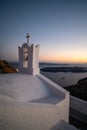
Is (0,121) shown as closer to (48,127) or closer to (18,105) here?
(18,105)

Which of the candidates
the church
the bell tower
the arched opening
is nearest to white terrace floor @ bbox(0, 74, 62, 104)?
the church

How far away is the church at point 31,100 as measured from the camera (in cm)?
402

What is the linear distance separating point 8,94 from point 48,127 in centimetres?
222

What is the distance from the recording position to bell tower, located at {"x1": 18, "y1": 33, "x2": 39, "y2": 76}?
8.35 metres

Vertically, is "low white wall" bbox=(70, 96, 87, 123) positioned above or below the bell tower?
below

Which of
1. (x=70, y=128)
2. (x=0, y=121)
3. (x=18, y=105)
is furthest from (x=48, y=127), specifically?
(x=0, y=121)

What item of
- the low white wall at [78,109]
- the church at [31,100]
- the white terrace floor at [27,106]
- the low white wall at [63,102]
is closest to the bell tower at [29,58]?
the church at [31,100]

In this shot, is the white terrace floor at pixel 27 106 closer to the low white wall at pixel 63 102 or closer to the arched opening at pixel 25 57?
the low white wall at pixel 63 102

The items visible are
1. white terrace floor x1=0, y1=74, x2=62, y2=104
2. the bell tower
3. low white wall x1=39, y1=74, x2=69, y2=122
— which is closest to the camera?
white terrace floor x1=0, y1=74, x2=62, y2=104

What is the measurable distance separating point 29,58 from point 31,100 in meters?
3.20

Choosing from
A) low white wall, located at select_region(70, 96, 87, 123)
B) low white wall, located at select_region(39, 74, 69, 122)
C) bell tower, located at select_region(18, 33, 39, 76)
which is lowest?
low white wall, located at select_region(70, 96, 87, 123)

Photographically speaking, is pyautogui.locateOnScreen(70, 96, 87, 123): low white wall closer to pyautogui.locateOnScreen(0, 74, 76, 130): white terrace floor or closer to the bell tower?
pyautogui.locateOnScreen(0, 74, 76, 130): white terrace floor

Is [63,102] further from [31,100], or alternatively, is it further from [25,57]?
[25,57]

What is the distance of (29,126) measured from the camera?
14.3 feet
